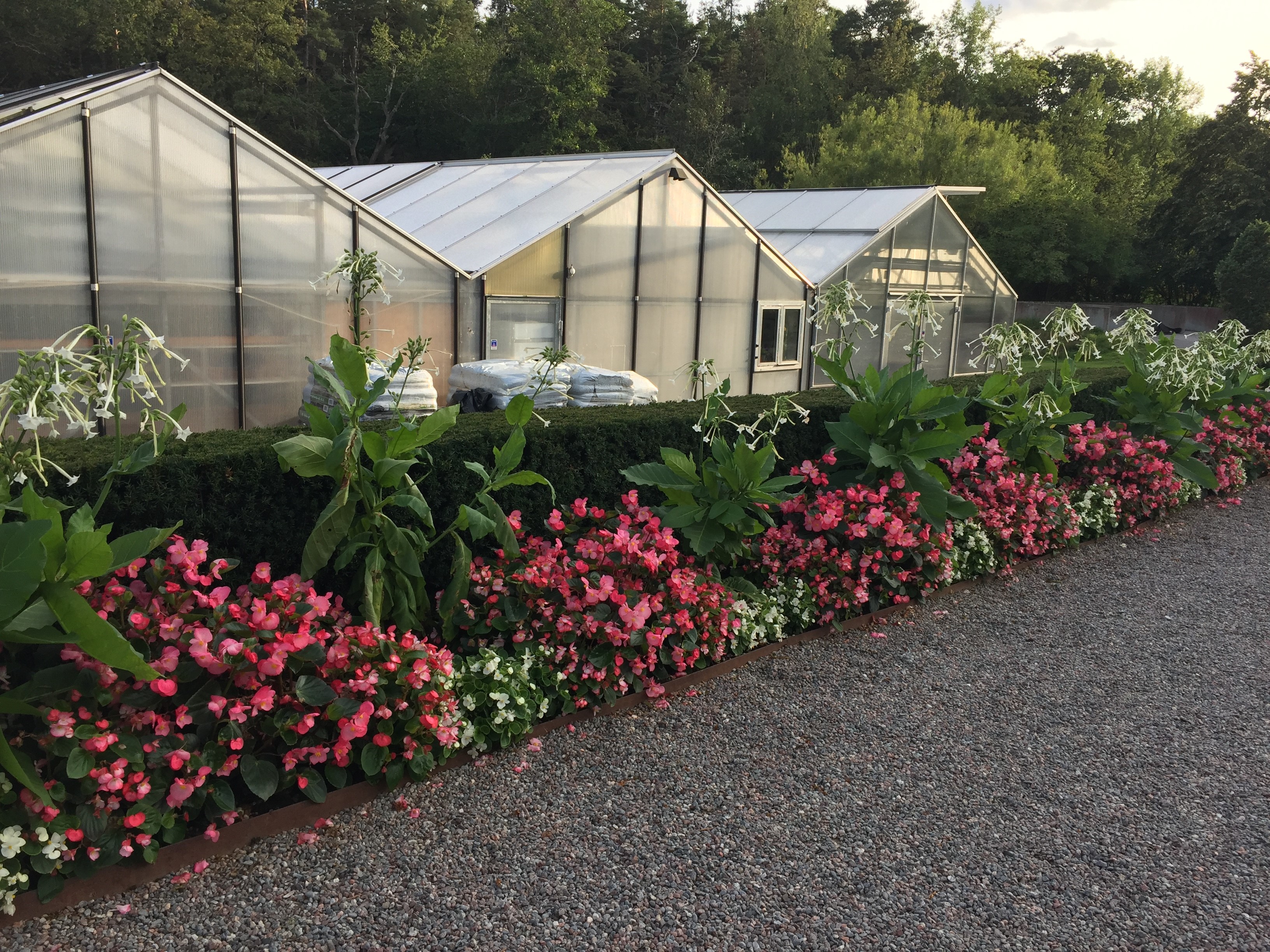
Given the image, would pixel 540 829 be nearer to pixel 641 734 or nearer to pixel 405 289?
pixel 641 734

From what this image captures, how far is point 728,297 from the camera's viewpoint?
11.5m

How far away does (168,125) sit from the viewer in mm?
7086

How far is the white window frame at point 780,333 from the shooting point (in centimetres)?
1194

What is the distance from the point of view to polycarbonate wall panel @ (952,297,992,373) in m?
15.2

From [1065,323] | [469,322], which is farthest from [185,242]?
[1065,323]

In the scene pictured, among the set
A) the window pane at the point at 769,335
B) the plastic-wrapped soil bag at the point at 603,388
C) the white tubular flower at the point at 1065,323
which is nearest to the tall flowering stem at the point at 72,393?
the plastic-wrapped soil bag at the point at 603,388

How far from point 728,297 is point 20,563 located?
386 inches

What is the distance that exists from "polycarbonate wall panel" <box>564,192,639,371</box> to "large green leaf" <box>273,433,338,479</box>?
6705 mm

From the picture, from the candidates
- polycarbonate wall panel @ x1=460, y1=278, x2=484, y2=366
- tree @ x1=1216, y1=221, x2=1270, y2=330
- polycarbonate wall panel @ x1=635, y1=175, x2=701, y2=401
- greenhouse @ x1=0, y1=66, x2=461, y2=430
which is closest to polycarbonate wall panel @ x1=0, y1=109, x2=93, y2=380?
greenhouse @ x1=0, y1=66, x2=461, y2=430

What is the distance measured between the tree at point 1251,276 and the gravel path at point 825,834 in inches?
773

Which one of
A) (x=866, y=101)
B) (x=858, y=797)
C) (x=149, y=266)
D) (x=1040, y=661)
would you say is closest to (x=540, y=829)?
(x=858, y=797)

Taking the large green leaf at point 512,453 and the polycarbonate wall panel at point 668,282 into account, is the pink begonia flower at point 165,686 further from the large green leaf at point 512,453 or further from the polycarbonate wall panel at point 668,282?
the polycarbonate wall panel at point 668,282

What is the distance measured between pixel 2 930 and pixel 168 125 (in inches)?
243

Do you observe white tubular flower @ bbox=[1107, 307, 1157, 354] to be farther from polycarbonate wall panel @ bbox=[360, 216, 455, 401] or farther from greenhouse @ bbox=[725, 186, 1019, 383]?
polycarbonate wall panel @ bbox=[360, 216, 455, 401]
